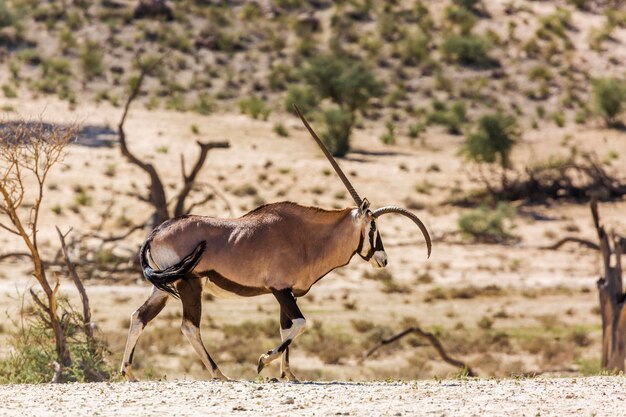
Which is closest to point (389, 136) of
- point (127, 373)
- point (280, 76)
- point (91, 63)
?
point (280, 76)

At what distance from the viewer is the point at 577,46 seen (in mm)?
67500

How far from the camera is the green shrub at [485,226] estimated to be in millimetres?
37438

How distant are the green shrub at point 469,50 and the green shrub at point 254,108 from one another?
12738 mm

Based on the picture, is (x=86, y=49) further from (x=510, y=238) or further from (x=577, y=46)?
(x=510, y=238)

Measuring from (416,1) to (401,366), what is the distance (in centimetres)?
5383

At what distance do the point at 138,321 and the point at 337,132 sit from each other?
122 ft

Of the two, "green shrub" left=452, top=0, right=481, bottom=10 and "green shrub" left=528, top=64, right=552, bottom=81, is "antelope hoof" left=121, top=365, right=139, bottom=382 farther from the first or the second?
"green shrub" left=452, top=0, right=481, bottom=10

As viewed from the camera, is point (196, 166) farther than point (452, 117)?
No

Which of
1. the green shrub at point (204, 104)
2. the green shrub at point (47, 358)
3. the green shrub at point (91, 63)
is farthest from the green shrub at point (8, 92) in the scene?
the green shrub at point (47, 358)

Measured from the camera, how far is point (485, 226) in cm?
3769

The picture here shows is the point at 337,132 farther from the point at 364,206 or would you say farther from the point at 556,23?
the point at 364,206

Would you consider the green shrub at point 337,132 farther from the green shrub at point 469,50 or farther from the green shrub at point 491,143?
the green shrub at point 469,50

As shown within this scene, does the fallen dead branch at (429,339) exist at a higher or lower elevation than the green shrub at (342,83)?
higher

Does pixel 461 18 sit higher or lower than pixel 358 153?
lower
